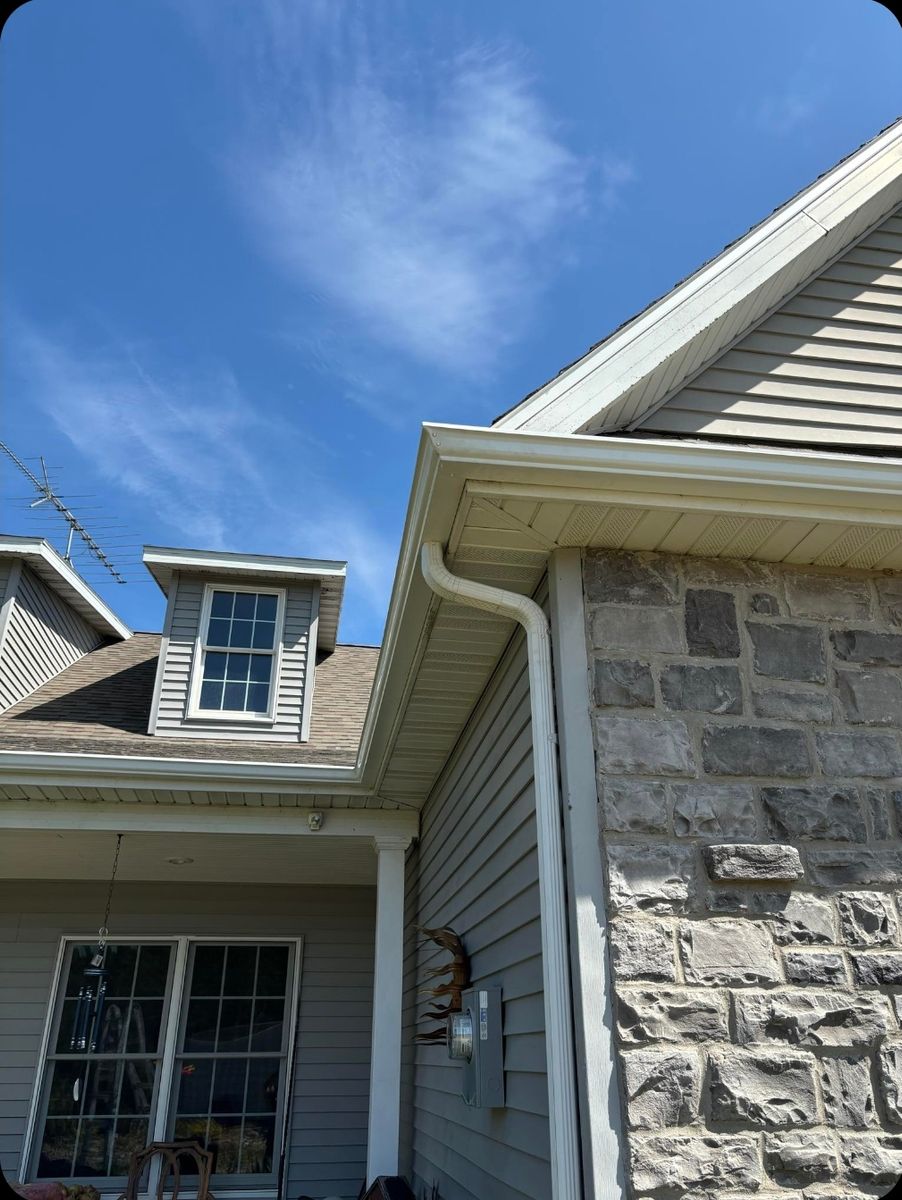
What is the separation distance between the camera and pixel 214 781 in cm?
527

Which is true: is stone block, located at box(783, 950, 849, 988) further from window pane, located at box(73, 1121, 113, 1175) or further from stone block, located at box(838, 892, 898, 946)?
window pane, located at box(73, 1121, 113, 1175)

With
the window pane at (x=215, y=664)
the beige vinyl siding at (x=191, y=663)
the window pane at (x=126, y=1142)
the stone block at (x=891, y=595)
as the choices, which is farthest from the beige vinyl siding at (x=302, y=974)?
the stone block at (x=891, y=595)

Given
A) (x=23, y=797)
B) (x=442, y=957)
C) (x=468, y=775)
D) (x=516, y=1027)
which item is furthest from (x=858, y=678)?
(x=23, y=797)

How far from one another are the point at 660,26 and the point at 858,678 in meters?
2.67

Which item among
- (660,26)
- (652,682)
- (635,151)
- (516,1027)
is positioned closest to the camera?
(652,682)

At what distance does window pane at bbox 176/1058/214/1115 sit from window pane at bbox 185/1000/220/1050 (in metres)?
0.12

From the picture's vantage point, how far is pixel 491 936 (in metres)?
3.59

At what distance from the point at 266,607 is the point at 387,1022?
12.4ft

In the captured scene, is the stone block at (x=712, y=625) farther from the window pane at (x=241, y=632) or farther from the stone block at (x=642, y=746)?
the window pane at (x=241, y=632)

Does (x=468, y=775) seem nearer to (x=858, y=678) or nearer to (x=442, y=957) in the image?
(x=442, y=957)

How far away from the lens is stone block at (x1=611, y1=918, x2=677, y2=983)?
2.37 meters

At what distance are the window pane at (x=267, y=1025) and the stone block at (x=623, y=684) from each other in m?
5.76

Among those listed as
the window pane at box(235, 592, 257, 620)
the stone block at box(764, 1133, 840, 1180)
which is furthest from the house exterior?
the window pane at box(235, 592, 257, 620)

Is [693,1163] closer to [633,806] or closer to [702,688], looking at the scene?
[633,806]
